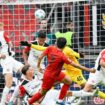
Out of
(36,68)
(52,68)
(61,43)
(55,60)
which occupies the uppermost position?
(61,43)

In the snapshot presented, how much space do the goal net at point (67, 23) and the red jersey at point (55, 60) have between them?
9.17 feet

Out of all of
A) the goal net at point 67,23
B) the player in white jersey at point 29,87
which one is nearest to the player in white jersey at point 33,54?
the player in white jersey at point 29,87

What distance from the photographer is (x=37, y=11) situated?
54.7ft

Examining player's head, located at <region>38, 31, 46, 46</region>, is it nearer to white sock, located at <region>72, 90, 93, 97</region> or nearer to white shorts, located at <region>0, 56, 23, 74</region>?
white shorts, located at <region>0, 56, 23, 74</region>

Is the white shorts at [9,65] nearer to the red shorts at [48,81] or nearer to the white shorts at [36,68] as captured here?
the white shorts at [36,68]

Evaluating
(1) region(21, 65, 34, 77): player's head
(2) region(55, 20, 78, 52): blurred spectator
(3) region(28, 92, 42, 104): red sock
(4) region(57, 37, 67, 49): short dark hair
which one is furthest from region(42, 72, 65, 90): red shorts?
(2) region(55, 20, 78, 52): blurred spectator

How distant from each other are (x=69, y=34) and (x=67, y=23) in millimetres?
755

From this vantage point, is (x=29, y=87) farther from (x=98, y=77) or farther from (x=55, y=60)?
(x=98, y=77)

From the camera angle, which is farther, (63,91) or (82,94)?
(82,94)

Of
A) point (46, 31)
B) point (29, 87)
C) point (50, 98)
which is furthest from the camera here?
point (46, 31)

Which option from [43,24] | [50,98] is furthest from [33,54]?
[43,24]

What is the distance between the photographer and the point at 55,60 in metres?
13.7

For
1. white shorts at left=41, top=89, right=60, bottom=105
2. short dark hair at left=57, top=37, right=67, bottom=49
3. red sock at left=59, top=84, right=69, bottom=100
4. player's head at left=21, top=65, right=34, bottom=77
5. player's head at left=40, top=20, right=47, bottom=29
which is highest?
player's head at left=40, top=20, right=47, bottom=29

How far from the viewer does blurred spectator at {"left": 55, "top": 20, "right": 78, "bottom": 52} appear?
53.5 feet
